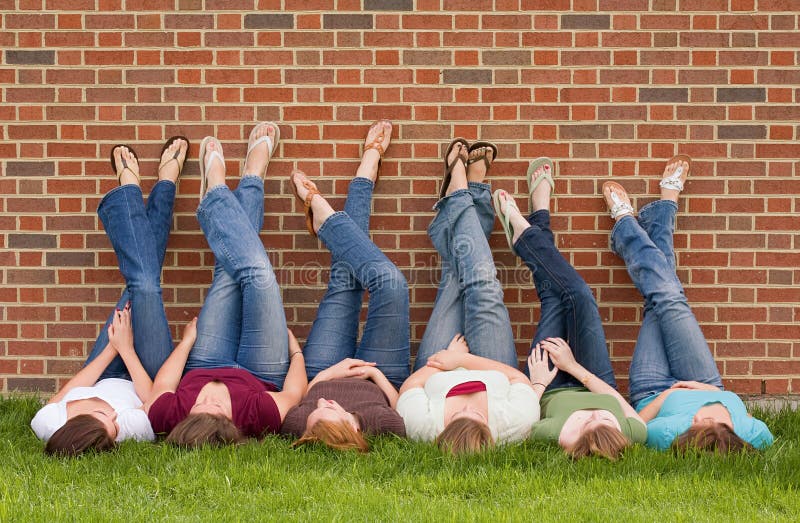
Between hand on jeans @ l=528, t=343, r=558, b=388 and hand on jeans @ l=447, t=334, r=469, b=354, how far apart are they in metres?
0.37

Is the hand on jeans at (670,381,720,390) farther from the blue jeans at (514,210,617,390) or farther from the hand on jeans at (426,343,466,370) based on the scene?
the hand on jeans at (426,343,466,370)

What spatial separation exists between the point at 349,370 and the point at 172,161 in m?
1.60

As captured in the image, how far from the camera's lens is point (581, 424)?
346 cm

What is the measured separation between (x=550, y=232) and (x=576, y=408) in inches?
43.9

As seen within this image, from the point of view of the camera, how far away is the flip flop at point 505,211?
14.4 ft

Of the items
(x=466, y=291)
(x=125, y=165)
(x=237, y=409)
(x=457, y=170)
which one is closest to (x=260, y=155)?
(x=125, y=165)

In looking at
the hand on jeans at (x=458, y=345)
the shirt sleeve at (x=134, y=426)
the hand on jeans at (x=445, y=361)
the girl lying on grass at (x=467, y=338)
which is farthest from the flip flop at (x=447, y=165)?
the shirt sleeve at (x=134, y=426)

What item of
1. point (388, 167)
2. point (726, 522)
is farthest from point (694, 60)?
point (726, 522)

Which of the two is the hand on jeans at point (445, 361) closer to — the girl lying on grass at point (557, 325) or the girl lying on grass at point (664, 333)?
the girl lying on grass at point (557, 325)

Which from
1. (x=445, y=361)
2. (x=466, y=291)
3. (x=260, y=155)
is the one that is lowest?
(x=445, y=361)

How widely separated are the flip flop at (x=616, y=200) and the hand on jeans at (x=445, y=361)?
1.24 metres

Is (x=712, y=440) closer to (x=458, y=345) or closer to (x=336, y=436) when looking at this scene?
(x=458, y=345)

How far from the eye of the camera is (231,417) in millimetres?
3596

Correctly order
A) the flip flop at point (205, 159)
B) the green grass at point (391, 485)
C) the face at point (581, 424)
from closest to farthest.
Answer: the green grass at point (391, 485) < the face at point (581, 424) < the flip flop at point (205, 159)
